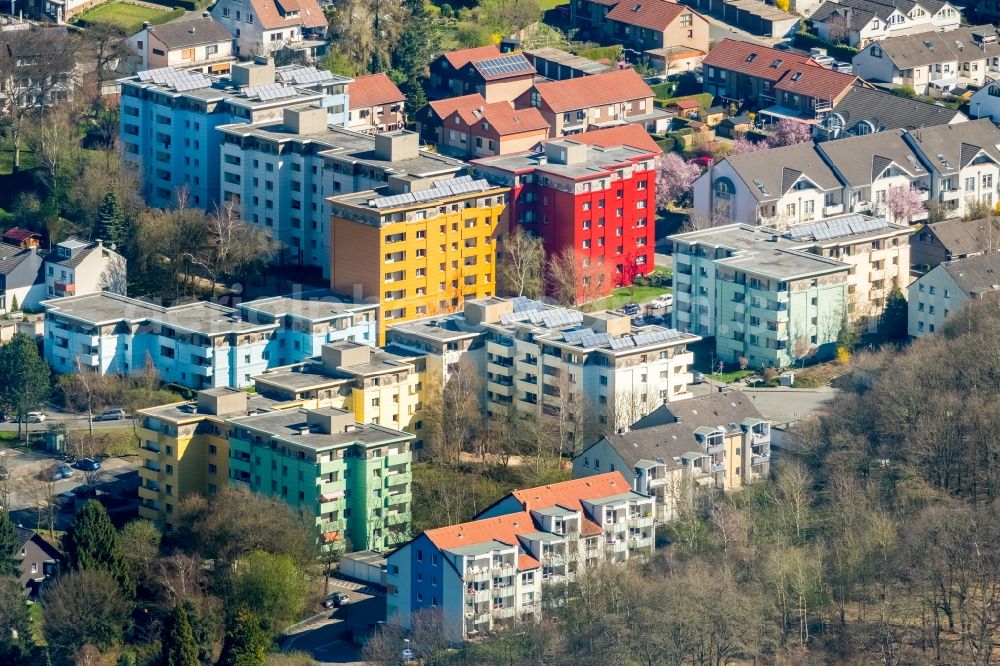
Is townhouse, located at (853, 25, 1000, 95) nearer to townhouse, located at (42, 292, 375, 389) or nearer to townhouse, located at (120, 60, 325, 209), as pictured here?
townhouse, located at (120, 60, 325, 209)

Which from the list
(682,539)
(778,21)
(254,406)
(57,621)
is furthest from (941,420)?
(778,21)

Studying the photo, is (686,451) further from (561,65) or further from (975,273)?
(561,65)

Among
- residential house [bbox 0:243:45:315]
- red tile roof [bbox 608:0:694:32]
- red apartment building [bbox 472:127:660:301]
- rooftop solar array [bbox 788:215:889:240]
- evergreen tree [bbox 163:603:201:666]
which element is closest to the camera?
evergreen tree [bbox 163:603:201:666]

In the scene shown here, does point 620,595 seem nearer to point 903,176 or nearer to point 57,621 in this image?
point 57,621

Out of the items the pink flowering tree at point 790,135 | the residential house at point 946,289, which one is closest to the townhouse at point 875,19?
the pink flowering tree at point 790,135

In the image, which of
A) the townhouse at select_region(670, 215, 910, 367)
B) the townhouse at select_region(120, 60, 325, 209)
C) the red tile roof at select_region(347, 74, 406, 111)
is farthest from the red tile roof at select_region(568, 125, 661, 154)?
the townhouse at select_region(120, 60, 325, 209)

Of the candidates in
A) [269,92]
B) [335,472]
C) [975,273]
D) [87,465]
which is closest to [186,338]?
[87,465]
